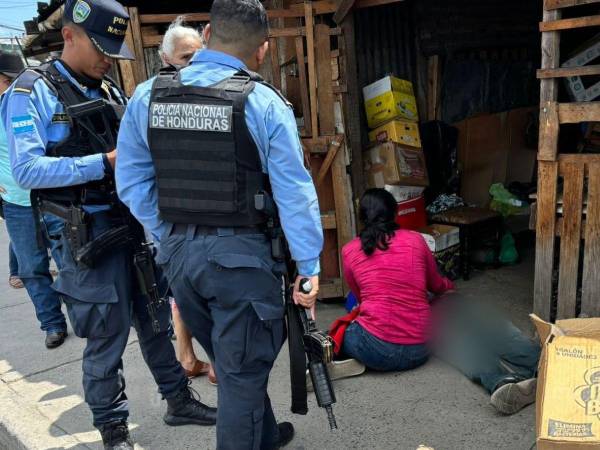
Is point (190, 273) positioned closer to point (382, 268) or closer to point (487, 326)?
point (382, 268)

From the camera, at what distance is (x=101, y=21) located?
7.59ft

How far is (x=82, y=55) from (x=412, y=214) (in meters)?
2.98

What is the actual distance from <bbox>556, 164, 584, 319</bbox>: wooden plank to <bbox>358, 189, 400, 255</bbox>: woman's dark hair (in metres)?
0.91

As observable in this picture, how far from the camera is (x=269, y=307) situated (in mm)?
1947

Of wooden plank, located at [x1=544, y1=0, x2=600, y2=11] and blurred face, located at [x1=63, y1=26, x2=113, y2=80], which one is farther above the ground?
wooden plank, located at [x1=544, y1=0, x2=600, y2=11]

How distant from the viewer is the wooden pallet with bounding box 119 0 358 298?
387 cm

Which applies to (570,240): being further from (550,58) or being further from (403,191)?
(403,191)

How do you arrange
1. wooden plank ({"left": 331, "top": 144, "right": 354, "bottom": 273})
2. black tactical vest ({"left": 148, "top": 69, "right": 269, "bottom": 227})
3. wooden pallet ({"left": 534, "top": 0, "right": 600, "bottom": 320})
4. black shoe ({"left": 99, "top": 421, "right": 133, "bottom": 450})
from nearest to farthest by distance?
black tactical vest ({"left": 148, "top": 69, "right": 269, "bottom": 227}) → black shoe ({"left": 99, "top": 421, "right": 133, "bottom": 450}) → wooden pallet ({"left": 534, "top": 0, "right": 600, "bottom": 320}) → wooden plank ({"left": 331, "top": 144, "right": 354, "bottom": 273})

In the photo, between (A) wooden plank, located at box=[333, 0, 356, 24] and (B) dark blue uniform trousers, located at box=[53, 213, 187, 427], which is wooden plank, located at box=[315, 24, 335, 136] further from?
(B) dark blue uniform trousers, located at box=[53, 213, 187, 427]

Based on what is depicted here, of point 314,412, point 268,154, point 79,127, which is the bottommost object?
point 314,412

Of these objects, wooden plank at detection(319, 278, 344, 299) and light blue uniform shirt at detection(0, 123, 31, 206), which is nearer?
light blue uniform shirt at detection(0, 123, 31, 206)

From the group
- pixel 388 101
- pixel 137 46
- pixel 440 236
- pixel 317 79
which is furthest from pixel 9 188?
pixel 440 236

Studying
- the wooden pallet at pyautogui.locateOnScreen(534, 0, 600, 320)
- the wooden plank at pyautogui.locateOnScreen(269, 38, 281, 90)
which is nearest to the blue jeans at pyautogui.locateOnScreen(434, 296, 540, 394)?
the wooden pallet at pyautogui.locateOnScreen(534, 0, 600, 320)

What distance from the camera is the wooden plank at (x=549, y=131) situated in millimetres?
2832
